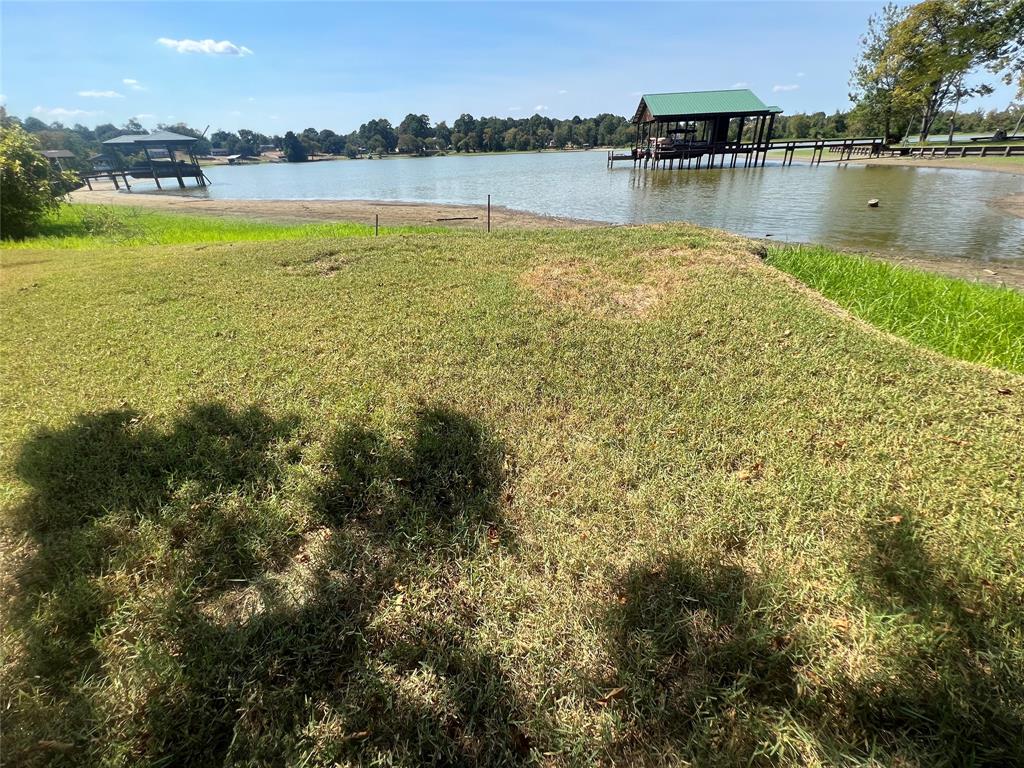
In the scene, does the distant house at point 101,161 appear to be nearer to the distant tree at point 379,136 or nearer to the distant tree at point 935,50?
the distant tree at point 379,136

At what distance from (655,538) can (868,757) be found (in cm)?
113

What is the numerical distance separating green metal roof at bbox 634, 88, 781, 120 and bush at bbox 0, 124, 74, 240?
38.2 m

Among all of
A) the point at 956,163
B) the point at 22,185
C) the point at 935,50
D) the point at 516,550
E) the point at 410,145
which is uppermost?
the point at 935,50

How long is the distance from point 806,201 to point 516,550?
2323cm

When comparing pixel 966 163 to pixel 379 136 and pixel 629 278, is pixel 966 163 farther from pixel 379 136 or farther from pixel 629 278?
pixel 379 136

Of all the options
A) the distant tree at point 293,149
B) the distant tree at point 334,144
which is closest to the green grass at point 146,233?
the distant tree at point 293,149

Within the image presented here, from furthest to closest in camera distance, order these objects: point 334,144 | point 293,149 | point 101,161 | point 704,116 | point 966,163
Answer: point 334,144 < point 293,149 < point 101,161 < point 704,116 < point 966,163

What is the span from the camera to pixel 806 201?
20062mm

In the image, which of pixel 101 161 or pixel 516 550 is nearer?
pixel 516 550

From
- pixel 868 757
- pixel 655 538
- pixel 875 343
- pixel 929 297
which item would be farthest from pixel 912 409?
pixel 929 297

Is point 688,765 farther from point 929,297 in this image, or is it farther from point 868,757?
point 929,297

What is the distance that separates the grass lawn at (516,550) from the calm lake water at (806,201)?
11.1 m

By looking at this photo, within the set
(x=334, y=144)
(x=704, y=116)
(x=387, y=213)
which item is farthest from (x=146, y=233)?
(x=334, y=144)

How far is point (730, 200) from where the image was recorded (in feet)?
70.4
